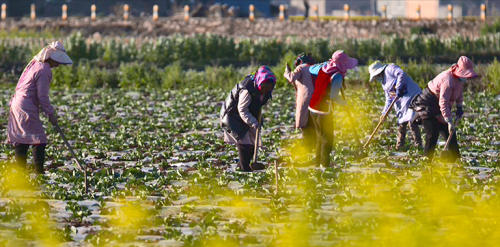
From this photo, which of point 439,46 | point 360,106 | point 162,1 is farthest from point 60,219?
point 162,1

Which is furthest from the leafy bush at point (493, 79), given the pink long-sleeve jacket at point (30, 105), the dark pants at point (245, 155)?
the pink long-sleeve jacket at point (30, 105)

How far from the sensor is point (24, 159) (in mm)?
10969

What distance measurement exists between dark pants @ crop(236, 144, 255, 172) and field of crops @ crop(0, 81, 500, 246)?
223 mm

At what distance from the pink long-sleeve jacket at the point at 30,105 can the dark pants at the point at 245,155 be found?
2284 millimetres

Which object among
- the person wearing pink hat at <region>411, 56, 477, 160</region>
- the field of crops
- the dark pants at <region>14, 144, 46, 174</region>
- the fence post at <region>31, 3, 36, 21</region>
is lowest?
the field of crops

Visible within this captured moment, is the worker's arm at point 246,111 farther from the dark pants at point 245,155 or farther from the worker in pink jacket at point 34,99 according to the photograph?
the worker in pink jacket at point 34,99

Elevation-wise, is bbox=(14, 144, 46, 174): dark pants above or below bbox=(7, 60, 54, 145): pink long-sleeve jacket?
below

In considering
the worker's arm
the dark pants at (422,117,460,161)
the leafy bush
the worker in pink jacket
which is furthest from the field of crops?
the leafy bush

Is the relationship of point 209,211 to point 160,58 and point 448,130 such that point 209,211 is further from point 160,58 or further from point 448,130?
point 160,58

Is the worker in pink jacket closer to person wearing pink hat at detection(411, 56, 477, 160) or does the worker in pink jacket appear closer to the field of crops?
the field of crops

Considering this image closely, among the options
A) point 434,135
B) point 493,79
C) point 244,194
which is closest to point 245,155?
point 244,194

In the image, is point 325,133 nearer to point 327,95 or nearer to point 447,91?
point 327,95

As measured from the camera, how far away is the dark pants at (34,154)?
10.8 m

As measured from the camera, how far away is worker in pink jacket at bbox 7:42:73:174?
10578 millimetres
